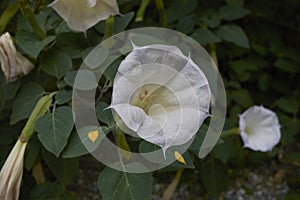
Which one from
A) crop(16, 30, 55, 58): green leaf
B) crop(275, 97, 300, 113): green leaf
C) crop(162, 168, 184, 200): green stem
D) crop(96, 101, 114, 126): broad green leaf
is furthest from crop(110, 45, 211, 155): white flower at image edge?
crop(275, 97, 300, 113): green leaf

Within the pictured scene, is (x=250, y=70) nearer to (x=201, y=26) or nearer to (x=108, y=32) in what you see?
(x=201, y=26)

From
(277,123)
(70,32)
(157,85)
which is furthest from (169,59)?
(277,123)

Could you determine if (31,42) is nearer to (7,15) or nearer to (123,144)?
(7,15)

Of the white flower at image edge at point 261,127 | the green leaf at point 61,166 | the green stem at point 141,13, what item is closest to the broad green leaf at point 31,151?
the green leaf at point 61,166

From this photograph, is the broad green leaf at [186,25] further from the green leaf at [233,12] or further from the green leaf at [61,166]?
the green leaf at [61,166]

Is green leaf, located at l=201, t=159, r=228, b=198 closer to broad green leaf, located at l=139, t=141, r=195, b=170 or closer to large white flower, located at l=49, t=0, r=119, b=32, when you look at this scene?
broad green leaf, located at l=139, t=141, r=195, b=170

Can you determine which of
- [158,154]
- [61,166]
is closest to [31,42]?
[61,166]
